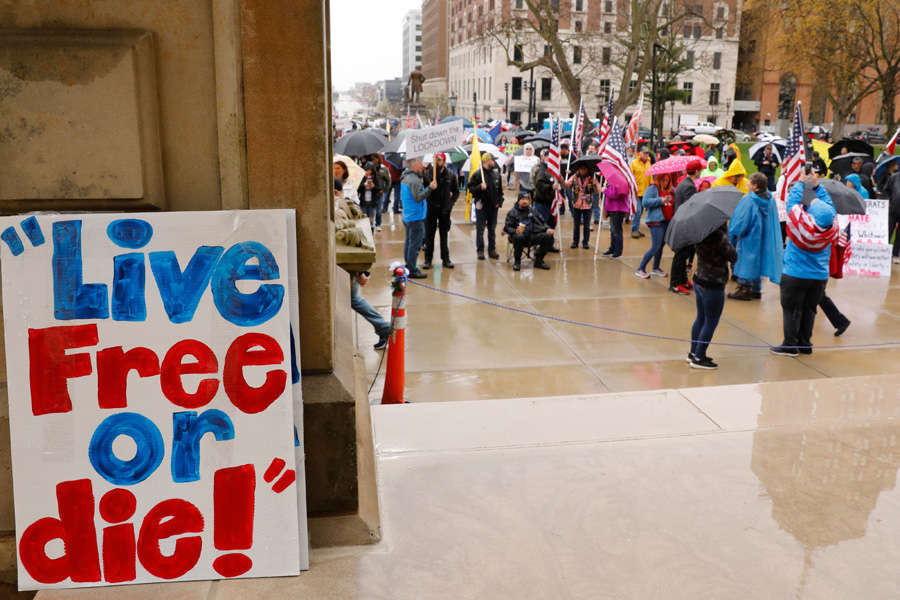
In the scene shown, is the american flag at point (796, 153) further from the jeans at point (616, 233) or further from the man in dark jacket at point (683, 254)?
the jeans at point (616, 233)

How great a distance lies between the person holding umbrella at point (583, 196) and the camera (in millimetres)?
13477

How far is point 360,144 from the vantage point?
14891mm

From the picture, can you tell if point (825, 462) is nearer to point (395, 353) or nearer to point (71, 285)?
point (395, 353)

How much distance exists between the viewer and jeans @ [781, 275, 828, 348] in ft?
24.3

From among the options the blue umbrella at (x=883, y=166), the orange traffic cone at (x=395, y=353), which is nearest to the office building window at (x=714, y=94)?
the blue umbrella at (x=883, y=166)

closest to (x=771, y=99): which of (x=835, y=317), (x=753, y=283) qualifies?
(x=753, y=283)

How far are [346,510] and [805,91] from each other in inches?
3430

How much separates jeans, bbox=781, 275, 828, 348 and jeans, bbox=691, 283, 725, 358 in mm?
820

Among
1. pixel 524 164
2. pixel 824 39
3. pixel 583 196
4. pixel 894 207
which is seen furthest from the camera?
pixel 824 39

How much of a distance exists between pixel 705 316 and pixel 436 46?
136673mm

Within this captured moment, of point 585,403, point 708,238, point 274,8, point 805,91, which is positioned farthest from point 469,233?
point 805,91

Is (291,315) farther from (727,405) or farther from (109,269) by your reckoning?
(727,405)

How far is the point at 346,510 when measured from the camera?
310cm

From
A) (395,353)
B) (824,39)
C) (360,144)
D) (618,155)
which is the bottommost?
(395,353)
